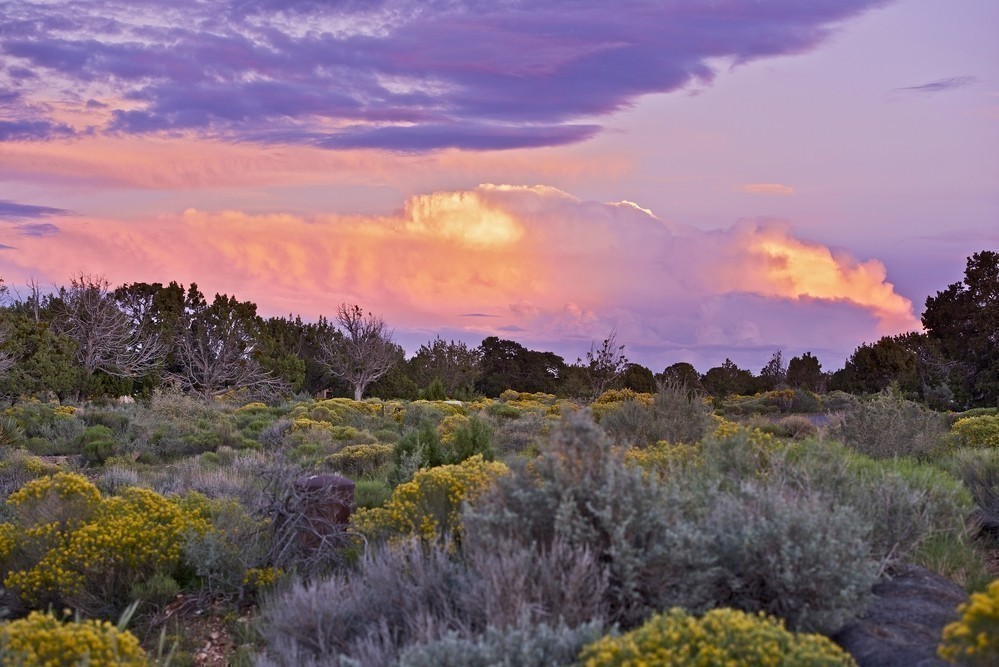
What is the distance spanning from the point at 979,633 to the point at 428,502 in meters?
5.14

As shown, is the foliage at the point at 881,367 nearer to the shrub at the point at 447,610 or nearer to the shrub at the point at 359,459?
the shrub at the point at 359,459

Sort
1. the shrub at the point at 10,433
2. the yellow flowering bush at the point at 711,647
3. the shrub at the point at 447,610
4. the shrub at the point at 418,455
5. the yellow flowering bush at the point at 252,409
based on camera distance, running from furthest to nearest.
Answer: the yellow flowering bush at the point at 252,409 < the shrub at the point at 10,433 < the shrub at the point at 418,455 < the shrub at the point at 447,610 < the yellow flowering bush at the point at 711,647

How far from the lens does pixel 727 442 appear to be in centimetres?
764

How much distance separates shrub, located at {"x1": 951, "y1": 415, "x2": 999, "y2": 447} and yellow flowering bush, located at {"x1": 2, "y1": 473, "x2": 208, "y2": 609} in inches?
464

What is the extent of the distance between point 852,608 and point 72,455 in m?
18.7

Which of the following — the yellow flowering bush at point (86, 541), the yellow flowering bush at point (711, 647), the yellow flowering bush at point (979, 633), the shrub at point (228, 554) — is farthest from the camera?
the shrub at point (228, 554)

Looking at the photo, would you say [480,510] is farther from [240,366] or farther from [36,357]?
[240,366]

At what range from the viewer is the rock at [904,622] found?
445 centimetres

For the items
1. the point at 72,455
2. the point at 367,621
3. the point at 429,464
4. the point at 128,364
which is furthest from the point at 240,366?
the point at 367,621

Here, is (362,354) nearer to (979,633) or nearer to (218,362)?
(218,362)

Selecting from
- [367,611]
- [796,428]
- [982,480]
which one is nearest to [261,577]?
[367,611]

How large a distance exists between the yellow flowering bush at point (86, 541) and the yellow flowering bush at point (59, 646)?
3.02 meters

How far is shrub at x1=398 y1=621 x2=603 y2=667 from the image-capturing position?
4129 mm

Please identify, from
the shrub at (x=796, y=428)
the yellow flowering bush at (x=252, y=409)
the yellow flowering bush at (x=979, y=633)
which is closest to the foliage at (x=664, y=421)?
the shrub at (x=796, y=428)
